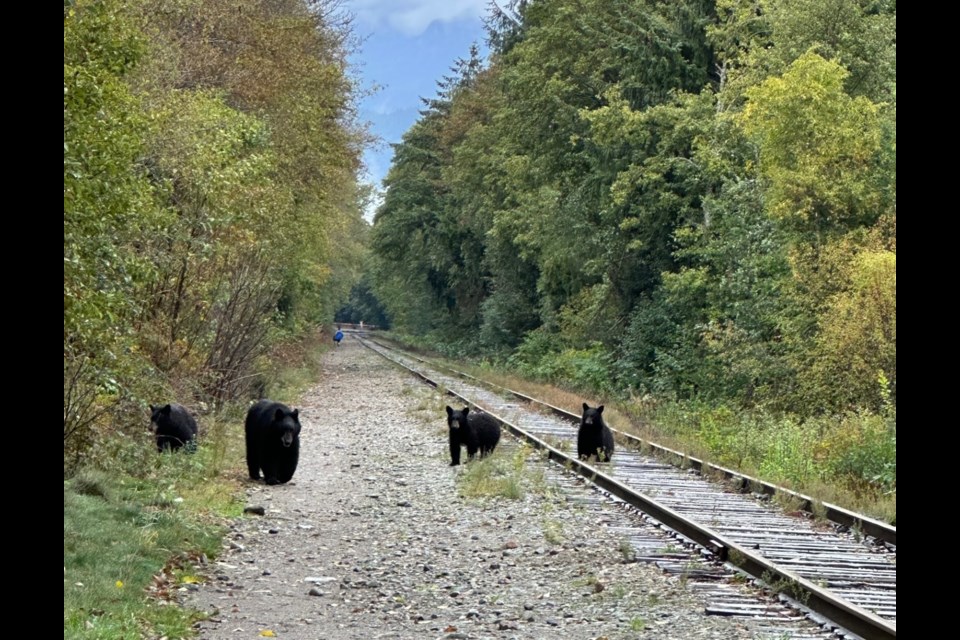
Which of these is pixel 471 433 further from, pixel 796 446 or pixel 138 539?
pixel 138 539

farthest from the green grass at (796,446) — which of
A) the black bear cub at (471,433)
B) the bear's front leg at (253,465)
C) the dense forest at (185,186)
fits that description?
the dense forest at (185,186)

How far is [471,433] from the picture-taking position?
1758cm

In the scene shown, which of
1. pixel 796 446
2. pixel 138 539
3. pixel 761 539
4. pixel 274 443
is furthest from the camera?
pixel 796 446

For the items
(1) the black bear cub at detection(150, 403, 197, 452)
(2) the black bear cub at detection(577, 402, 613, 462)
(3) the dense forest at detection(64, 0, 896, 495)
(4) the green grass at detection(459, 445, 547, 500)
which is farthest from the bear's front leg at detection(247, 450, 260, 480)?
(2) the black bear cub at detection(577, 402, 613, 462)

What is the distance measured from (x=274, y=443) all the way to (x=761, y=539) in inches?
264

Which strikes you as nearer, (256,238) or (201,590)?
(201,590)

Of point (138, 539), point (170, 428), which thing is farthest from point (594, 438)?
point (138, 539)

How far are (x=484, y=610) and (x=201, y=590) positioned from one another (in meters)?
2.20

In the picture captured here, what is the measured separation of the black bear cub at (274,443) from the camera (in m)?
15.0

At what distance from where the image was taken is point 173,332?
18.7 metres

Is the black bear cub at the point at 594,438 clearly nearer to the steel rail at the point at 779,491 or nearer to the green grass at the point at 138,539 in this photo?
the steel rail at the point at 779,491

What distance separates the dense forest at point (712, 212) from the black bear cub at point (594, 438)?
2.40 m
